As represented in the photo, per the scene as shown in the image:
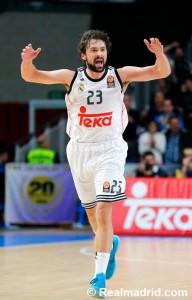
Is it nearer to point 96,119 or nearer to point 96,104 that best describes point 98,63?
point 96,104

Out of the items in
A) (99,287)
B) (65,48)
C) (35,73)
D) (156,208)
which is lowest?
(99,287)

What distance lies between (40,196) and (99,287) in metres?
10.1

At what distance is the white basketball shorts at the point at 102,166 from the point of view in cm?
847

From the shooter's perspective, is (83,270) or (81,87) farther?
(83,270)

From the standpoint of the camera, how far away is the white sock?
825 centimetres

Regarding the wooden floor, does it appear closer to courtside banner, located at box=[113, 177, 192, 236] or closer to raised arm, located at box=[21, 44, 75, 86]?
courtside banner, located at box=[113, 177, 192, 236]

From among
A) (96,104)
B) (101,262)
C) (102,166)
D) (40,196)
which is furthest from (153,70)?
(40,196)

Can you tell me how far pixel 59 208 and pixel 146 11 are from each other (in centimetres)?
878

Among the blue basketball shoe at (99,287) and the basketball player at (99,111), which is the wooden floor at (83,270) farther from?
the basketball player at (99,111)

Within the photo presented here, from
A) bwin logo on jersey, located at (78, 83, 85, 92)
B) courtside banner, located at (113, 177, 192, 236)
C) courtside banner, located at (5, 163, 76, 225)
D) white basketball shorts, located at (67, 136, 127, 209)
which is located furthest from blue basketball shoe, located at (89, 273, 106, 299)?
courtside banner, located at (5, 163, 76, 225)

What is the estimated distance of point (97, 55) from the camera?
27.7ft

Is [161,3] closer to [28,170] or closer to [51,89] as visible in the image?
[51,89]

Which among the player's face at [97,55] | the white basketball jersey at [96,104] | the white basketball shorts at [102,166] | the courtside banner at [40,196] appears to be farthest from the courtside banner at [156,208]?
the player's face at [97,55]

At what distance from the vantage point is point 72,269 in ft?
35.1
